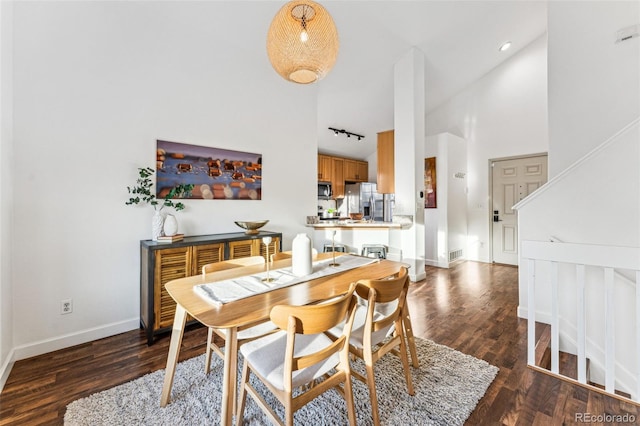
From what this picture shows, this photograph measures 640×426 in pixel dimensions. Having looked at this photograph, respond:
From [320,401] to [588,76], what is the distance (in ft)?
11.6

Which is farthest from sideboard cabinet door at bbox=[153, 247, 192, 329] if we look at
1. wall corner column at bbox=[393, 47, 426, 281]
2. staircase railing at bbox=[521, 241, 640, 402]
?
wall corner column at bbox=[393, 47, 426, 281]

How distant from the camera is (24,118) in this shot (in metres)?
2.07

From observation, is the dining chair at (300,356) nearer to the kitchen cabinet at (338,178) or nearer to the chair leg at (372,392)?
the chair leg at (372,392)

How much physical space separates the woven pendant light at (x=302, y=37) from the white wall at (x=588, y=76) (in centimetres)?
249

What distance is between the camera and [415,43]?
4.05 m

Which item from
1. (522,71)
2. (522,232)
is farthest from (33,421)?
(522,71)

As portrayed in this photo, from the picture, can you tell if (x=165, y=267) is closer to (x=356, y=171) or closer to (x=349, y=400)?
(x=349, y=400)

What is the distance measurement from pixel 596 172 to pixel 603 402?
1.58m

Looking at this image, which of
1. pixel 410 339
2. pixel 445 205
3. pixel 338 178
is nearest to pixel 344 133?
pixel 338 178

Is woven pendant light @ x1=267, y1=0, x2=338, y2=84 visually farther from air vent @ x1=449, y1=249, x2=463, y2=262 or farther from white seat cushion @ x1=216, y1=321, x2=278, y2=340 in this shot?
air vent @ x1=449, y1=249, x2=463, y2=262

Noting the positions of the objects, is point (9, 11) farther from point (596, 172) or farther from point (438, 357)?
point (596, 172)

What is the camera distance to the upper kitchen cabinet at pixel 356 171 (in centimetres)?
711

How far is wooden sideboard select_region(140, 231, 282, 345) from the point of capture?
7.56ft

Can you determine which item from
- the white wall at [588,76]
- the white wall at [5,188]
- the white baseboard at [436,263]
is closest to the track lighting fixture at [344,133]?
the white baseboard at [436,263]
